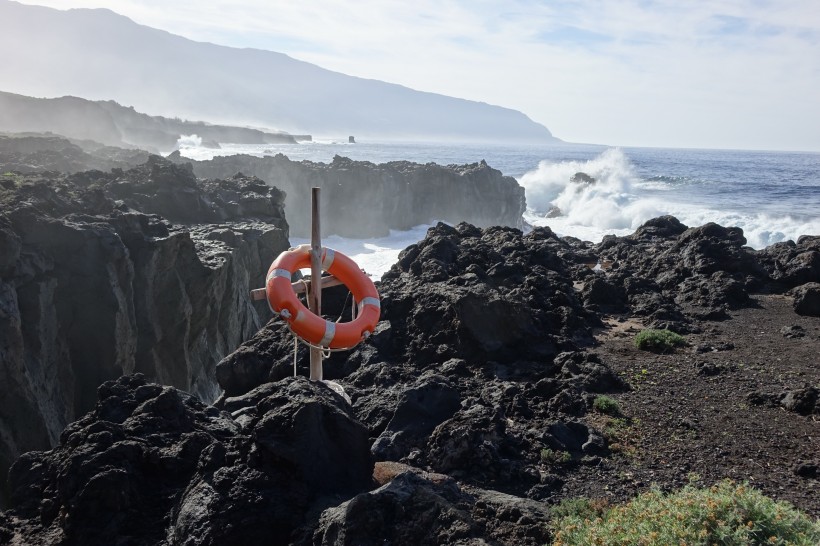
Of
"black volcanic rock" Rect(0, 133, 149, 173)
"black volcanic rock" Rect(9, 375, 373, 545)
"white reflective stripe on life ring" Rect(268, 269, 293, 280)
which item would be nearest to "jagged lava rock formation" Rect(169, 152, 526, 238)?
"black volcanic rock" Rect(0, 133, 149, 173)

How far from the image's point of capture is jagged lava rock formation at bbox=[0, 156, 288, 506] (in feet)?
37.4

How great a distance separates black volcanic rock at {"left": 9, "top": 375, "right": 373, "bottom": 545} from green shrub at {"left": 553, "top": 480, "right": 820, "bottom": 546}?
6.76ft

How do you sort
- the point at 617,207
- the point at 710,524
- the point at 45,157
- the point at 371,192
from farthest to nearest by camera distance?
the point at 617,207 < the point at 371,192 < the point at 45,157 < the point at 710,524

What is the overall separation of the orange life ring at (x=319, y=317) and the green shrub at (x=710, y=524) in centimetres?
376

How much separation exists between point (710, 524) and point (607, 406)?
4671mm

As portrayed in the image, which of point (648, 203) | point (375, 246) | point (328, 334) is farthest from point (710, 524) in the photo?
point (648, 203)

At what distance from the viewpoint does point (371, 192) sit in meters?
45.4

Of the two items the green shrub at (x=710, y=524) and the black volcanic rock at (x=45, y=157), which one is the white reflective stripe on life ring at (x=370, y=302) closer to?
the green shrub at (x=710, y=524)

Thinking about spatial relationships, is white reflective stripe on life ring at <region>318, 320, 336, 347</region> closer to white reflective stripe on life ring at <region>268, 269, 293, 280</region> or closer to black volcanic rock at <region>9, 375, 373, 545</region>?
white reflective stripe on life ring at <region>268, 269, 293, 280</region>

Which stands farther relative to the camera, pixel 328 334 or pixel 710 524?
pixel 328 334

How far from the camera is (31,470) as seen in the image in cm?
650

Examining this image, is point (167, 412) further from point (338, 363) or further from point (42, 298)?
point (42, 298)

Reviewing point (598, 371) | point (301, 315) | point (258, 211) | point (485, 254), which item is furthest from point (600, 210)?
point (301, 315)

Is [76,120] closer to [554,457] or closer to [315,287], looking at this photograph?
[315,287]
